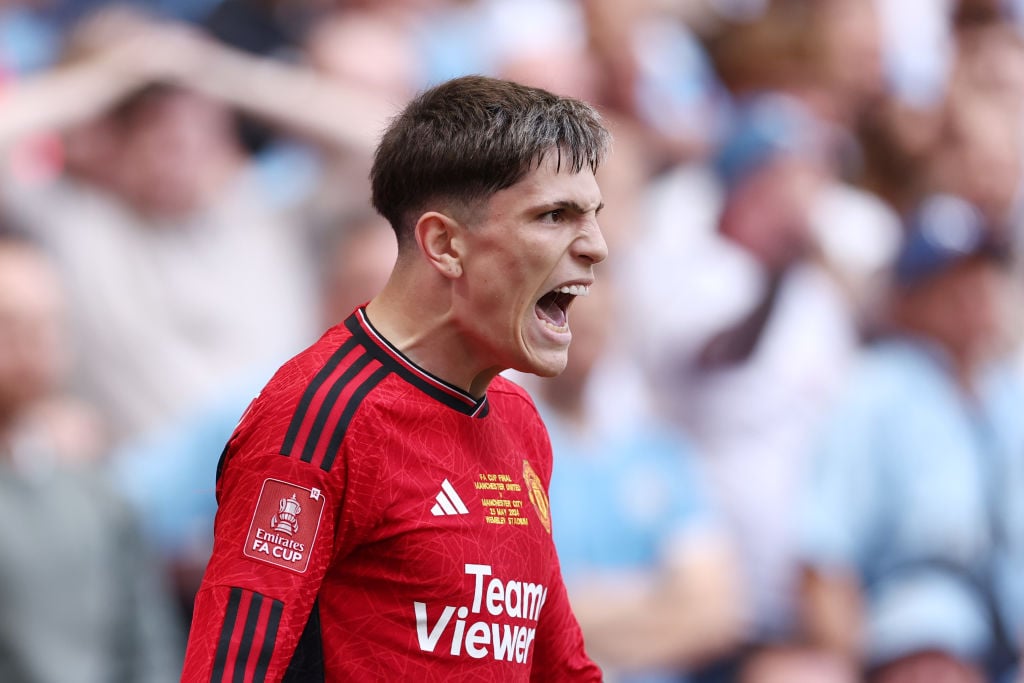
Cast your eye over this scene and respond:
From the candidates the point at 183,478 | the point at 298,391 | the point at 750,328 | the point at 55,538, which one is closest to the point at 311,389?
the point at 298,391

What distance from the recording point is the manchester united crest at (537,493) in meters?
2.08

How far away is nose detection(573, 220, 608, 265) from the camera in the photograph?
6.54 feet

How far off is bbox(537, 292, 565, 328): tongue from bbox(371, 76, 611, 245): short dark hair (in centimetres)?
19

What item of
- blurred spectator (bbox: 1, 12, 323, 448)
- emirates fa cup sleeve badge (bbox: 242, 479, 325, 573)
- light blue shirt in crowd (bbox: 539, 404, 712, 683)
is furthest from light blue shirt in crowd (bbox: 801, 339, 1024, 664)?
emirates fa cup sleeve badge (bbox: 242, 479, 325, 573)

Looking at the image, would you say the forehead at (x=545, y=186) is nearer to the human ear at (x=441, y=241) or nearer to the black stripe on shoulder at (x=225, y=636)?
the human ear at (x=441, y=241)

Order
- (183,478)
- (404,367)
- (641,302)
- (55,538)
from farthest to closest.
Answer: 1. (641,302)
2. (183,478)
3. (55,538)
4. (404,367)

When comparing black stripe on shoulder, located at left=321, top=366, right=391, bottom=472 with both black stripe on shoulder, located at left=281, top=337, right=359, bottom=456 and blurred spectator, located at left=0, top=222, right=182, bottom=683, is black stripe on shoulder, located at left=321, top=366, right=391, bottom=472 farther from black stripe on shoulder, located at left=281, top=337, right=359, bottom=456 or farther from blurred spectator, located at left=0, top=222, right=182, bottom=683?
blurred spectator, located at left=0, top=222, right=182, bottom=683

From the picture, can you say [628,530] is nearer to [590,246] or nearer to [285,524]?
[590,246]

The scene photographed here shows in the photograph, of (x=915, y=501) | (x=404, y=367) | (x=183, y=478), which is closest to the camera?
(x=404, y=367)

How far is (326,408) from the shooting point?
1.82 m

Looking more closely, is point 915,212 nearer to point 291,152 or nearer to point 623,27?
point 623,27

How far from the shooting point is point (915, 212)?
716 centimetres

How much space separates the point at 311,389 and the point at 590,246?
441mm

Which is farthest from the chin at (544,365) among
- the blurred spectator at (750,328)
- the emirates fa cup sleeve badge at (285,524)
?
the blurred spectator at (750,328)
